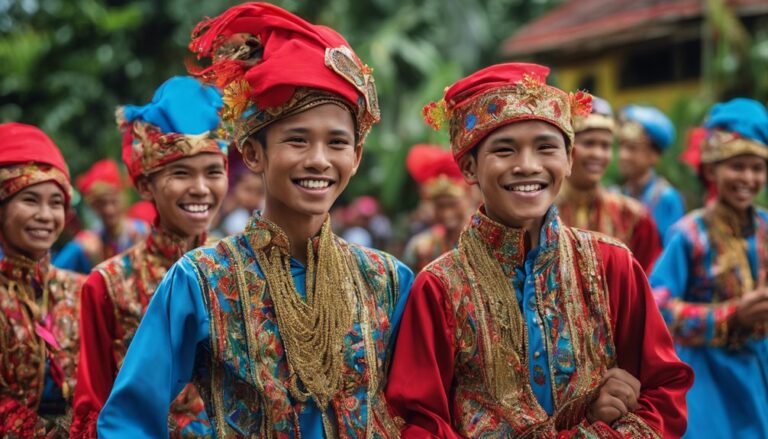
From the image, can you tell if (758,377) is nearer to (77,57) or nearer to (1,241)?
(1,241)

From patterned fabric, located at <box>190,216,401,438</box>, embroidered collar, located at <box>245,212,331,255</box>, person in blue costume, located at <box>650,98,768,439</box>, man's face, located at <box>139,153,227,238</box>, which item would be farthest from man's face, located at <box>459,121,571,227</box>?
person in blue costume, located at <box>650,98,768,439</box>

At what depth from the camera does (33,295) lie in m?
4.56

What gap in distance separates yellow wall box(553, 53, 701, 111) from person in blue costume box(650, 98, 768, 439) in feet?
38.5

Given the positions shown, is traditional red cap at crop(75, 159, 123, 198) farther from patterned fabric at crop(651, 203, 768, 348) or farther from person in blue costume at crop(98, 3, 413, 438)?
person in blue costume at crop(98, 3, 413, 438)

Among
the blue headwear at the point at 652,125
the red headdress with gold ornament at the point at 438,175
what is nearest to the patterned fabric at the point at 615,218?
the blue headwear at the point at 652,125

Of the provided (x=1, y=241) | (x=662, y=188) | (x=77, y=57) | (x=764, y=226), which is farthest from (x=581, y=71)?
(x=1, y=241)

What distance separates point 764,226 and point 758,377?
88 cm

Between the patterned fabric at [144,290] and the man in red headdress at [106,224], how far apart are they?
3.48 metres

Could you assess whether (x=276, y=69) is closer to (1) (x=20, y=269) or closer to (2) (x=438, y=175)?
(1) (x=20, y=269)

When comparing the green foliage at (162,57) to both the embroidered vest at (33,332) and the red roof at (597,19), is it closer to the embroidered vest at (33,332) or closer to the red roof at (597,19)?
the red roof at (597,19)

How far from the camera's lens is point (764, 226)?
5.51 metres

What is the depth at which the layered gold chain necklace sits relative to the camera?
317 centimetres

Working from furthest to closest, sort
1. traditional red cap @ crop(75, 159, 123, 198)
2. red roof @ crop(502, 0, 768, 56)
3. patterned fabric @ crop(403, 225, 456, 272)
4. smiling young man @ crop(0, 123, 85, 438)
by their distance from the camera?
red roof @ crop(502, 0, 768, 56) < traditional red cap @ crop(75, 159, 123, 198) < patterned fabric @ crop(403, 225, 456, 272) < smiling young man @ crop(0, 123, 85, 438)

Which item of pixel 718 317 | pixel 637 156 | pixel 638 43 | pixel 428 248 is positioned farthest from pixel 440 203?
pixel 638 43
